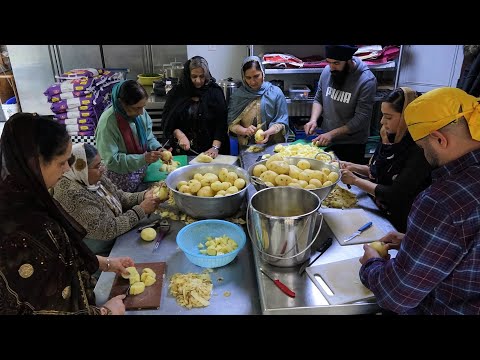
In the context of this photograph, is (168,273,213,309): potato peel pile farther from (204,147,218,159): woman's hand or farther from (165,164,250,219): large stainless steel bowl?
(204,147,218,159): woman's hand

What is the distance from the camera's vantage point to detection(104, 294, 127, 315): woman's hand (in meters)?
1.45

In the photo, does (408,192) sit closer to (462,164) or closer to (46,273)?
(462,164)

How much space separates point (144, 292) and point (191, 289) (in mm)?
217

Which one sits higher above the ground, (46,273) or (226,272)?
(46,273)

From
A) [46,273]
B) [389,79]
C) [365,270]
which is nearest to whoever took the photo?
[46,273]

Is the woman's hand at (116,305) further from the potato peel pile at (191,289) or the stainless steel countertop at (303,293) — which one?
the stainless steel countertop at (303,293)

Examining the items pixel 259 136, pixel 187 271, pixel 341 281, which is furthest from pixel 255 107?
pixel 341 281

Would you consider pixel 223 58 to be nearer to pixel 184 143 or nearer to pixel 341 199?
pixel 184 143

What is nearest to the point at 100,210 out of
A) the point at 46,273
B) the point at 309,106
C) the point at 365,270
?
the point at 46,273

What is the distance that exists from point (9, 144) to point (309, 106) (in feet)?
14.7

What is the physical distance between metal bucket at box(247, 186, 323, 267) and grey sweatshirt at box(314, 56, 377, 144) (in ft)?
5.92

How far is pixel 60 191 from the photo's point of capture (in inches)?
74.9

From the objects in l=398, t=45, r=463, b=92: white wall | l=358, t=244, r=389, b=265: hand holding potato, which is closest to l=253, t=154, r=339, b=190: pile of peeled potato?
l=358, t=244, r=389, b=265: hand holding potato

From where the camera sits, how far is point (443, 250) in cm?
118
